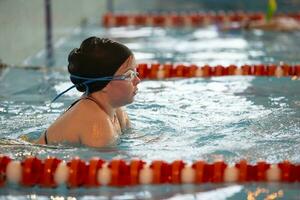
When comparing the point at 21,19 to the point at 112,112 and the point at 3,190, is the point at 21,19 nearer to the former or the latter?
the point at 112,112

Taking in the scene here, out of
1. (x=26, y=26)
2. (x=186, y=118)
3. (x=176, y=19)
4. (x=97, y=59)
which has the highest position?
(x=97, y=59)

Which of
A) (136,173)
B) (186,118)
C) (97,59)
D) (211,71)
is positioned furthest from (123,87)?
(211,71)

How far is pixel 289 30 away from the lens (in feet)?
27.1

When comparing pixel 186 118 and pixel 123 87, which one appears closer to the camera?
pixel 123 87

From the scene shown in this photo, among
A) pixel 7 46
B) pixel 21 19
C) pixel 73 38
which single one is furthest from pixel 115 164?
pixel 73 38

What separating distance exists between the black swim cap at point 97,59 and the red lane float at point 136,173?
2.04 feet

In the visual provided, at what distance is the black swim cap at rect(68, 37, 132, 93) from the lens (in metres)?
3.49

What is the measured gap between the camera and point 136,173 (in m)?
3.02

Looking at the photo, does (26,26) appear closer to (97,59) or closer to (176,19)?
(176,19)

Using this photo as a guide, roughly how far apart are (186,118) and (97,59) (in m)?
0.94

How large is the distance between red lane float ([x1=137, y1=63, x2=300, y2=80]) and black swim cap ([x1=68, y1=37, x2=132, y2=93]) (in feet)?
6.68

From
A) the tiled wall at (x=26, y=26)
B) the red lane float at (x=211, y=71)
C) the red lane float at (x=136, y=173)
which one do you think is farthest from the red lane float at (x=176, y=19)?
the red lane float at (x=136, y=173)

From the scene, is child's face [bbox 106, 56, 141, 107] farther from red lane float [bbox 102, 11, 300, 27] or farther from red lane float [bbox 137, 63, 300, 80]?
red lane float [bbox 102, 11, 300, 27]

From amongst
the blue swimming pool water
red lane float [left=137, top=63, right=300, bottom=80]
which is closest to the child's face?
the blue swimming pool water
